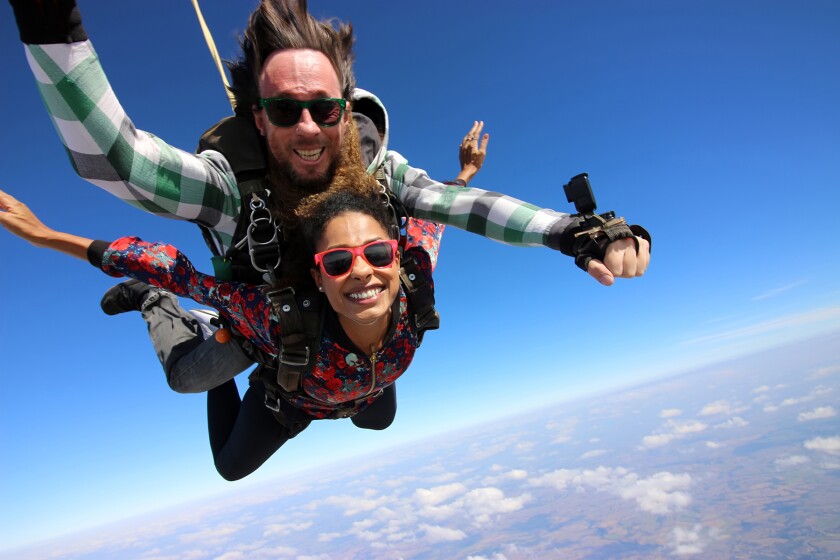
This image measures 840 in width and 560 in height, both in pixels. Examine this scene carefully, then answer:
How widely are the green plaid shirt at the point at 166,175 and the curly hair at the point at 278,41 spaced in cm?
43

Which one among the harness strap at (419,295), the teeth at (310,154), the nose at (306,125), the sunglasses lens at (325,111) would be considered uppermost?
the sunglasses lens at (325,111)

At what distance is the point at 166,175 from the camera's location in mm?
1819

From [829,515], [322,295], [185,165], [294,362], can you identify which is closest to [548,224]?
[322,295]

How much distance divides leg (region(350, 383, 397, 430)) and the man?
5.91 feet

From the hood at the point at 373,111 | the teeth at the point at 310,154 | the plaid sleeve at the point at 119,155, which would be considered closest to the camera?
the plaid sleeve at the point at 119,155

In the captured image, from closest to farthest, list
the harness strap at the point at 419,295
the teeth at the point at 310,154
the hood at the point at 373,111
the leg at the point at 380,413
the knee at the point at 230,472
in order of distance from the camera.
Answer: the teeth at the point at 310,154, the harness strap at the point at 419,295, the hood at the point at 373,111, the knee at the point at 230,472, the leg at the point at 380,413

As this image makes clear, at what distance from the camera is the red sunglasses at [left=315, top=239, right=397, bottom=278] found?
205 cm

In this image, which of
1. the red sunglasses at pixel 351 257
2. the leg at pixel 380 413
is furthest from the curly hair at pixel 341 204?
the leg at pixel 380 413

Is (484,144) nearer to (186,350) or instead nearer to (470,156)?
(470,156)

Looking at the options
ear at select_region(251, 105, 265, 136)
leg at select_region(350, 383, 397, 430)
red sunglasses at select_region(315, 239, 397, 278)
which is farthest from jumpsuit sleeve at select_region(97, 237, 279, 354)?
leg at select_region(350, 383, 397, 430)

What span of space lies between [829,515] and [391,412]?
204m

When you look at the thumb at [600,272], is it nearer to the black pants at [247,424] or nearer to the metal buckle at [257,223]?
the metal buckle at [257,223]

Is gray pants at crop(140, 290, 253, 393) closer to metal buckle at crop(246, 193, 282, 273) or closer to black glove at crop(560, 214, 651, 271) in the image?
metal buckle at crop(246, 193, 282, 273)

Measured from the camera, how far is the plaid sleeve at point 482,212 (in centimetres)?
192
